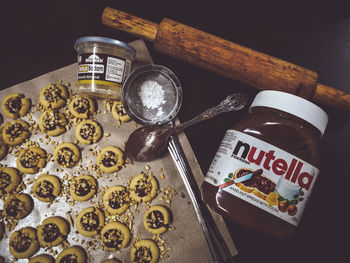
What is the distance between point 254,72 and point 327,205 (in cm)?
72

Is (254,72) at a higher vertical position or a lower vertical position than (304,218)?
higher

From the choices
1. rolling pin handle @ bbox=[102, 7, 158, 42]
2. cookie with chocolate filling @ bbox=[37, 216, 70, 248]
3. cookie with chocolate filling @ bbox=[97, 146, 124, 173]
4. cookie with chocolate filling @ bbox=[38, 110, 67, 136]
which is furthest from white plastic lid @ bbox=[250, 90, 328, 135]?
cookie with chocolate filling @ bbox=[37, 216, 70, 248]

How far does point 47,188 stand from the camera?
3.76ft

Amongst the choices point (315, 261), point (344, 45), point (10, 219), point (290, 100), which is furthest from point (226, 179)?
point (10, 219)

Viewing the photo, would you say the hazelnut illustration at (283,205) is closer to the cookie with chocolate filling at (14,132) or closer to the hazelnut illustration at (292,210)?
the hazelnut illustration at (292,210)

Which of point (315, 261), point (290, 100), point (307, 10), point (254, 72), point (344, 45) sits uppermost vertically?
point (307, 10)

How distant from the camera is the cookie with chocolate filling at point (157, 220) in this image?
1122 mm

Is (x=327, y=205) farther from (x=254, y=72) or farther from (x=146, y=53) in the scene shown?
(x=146, y=53)

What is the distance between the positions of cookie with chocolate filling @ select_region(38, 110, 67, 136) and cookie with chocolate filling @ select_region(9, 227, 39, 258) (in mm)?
489

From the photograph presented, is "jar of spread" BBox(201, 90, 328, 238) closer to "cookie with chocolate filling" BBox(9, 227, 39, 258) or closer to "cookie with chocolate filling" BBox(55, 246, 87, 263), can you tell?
"cookie with chocolate filling" BBox(55, 246, 87, 263)

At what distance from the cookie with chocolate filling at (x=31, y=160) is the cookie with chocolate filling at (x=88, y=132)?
8.0 inches

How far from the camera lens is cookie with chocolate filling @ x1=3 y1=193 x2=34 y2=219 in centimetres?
114

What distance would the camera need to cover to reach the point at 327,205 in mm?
1117

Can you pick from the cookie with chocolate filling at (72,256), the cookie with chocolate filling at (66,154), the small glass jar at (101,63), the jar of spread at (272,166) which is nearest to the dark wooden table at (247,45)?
the small glass jar at (101,63)
